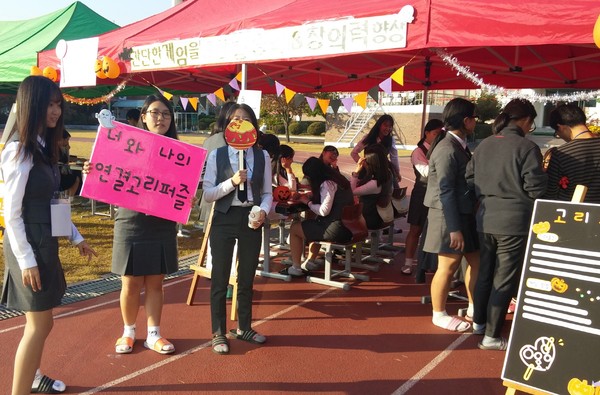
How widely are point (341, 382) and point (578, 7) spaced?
11.0 feet

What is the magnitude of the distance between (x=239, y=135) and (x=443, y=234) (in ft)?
6.40

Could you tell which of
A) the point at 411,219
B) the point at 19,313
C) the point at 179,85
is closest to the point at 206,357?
the point at 19,313

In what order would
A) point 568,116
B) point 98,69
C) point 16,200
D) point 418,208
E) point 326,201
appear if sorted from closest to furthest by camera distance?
point 16,200 → point 568,116 → point 326,201 → point 418,208 → point 98,69

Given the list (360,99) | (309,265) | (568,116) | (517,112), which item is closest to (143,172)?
(517,112)

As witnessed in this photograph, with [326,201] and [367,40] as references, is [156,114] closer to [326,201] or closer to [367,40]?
[367,40]

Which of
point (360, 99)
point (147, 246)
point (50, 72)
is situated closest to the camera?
point (147, 246)

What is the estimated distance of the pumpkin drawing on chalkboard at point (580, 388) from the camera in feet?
8.96

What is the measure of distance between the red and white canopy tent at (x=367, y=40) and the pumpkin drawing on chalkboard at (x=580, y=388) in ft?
8.41

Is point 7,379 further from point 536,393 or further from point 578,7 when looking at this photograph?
point 578,7

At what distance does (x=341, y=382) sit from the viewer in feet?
11.9

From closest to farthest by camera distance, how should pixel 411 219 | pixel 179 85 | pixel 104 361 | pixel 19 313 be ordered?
pixel 104 361, pixel 19 313, pixel 411 219, pixel 179 85

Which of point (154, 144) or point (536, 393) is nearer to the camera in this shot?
point (536, 393)

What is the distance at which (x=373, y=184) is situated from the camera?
20.6ft

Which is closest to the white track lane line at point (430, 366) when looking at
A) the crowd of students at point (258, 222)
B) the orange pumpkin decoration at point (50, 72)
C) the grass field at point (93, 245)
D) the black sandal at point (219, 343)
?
the crowd of students at point (258, 222)
